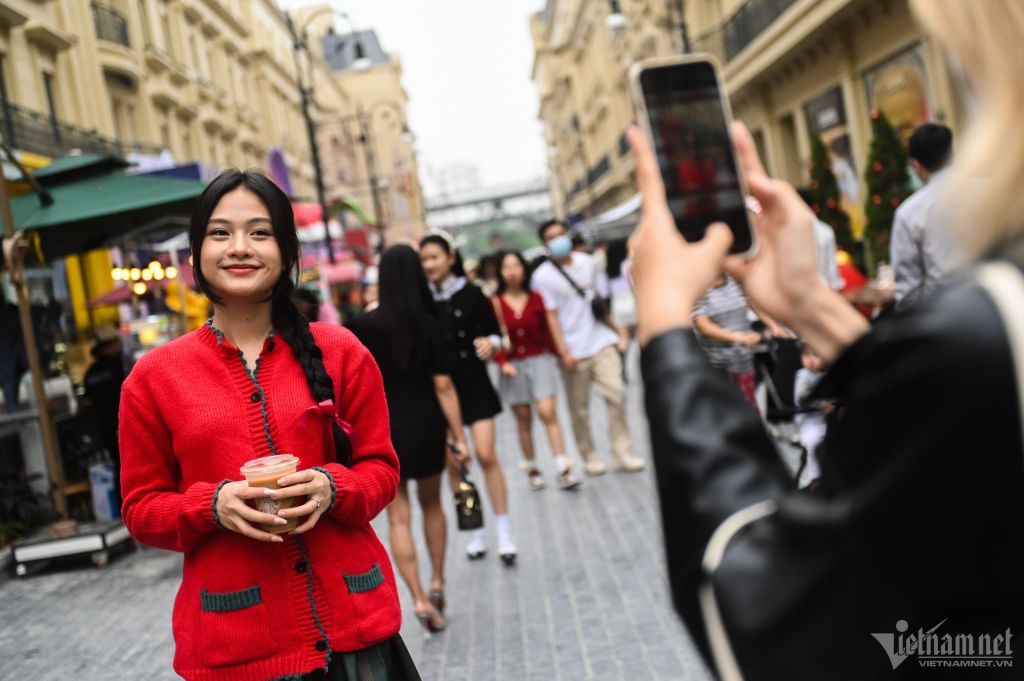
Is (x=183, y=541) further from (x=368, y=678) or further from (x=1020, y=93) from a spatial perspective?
(x=1020, y=93)

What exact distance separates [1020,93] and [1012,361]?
26cm

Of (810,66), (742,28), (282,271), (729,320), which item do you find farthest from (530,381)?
(742,28)

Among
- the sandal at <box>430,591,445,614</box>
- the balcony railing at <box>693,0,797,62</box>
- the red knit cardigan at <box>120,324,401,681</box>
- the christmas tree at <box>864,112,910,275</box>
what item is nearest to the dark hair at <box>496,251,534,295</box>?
A: the sandal at <box>430,591,445,614</box>

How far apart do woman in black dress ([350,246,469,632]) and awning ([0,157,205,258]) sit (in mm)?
4139

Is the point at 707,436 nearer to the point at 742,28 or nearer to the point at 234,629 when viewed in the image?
the point at 234,629

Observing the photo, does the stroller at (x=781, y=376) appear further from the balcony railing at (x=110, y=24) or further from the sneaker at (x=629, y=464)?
the balcony railing at (x=110, y=24)

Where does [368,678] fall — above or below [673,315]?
below

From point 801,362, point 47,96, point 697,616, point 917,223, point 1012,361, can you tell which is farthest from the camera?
point 47,96

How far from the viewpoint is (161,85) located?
28.8 m

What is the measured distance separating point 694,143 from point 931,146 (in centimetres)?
504

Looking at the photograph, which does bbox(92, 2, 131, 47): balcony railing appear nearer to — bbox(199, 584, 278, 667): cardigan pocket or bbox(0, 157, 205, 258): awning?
bbox(0, 157, 205, 258): awning

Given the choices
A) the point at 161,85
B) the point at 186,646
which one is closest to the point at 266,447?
the point at 186,646

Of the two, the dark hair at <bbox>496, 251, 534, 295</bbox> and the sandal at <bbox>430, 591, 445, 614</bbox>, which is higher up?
the dark hair at <bbox>496, 251, 534, 295</bbox>

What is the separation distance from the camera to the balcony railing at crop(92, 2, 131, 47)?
24.3 meters
